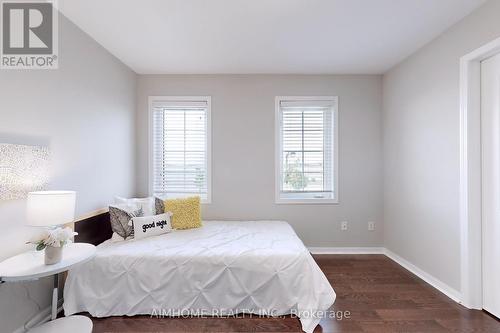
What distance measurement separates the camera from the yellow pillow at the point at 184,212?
3096 millimetres

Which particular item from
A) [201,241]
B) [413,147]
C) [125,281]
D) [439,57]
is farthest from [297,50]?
[125,281]

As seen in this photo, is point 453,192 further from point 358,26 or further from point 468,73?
point 358,26

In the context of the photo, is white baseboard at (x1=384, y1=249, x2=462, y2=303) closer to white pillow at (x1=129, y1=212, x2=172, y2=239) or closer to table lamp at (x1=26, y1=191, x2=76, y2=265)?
white pillow at (x1=129, y1=212, x2=172, y2=239)

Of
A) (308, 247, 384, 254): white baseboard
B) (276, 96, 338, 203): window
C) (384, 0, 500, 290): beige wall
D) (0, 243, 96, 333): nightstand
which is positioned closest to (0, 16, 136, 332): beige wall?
(0, 243, 96, 333): nightstand

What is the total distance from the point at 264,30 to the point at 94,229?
2637 mm

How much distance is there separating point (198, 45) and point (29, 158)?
6.19ft

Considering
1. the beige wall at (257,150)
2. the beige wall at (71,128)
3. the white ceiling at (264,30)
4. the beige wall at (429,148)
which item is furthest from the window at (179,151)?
the beige wall at (429,148)

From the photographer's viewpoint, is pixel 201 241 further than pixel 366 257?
No

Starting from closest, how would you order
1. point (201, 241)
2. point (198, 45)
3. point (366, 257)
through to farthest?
point (201, 241) → point (198, 45) → point (366, 257)

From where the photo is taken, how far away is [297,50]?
115 inches

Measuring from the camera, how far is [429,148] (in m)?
2.79

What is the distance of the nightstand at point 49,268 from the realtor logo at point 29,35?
4.41ft

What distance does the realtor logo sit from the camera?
1814 mm

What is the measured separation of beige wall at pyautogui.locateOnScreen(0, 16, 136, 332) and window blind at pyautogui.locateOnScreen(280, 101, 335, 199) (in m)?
2.22
